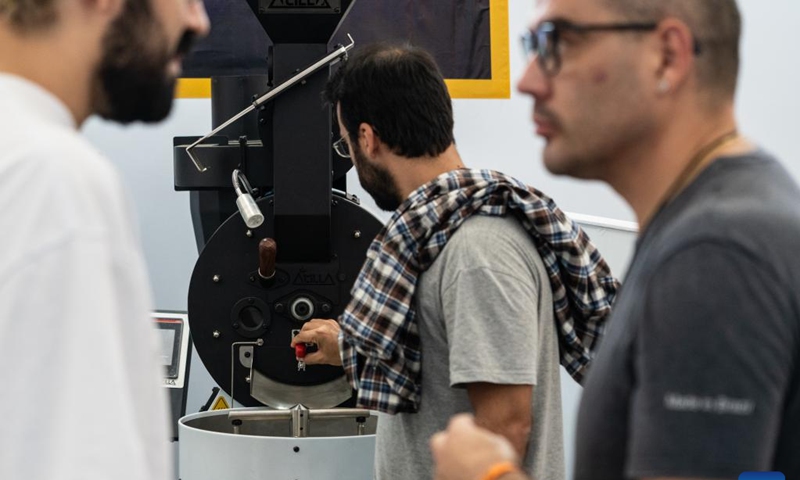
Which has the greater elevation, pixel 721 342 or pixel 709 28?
pixel 709 28

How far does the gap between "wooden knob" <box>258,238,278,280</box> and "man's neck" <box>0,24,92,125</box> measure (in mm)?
1221

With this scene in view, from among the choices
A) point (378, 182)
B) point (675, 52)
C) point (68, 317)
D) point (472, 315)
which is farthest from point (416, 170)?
point (68, 317)

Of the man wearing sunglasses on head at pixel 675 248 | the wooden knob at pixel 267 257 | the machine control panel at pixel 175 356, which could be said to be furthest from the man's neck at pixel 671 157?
the machine control panel at pixel 175 356

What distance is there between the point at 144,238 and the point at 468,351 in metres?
2.77

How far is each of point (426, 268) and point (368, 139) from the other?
33 cm

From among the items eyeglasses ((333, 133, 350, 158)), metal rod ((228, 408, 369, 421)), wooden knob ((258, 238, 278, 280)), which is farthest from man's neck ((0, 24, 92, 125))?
eyeglasses ((333, 133, 350, 158))

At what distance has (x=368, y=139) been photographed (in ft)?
6.36

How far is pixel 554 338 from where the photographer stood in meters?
1.77

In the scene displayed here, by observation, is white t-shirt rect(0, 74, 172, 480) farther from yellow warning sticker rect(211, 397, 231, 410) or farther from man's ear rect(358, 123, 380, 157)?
yellow warning sticker rect(211, 397, 231, 410)

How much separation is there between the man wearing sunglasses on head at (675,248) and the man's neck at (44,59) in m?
0.44

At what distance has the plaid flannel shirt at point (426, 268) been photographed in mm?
1700

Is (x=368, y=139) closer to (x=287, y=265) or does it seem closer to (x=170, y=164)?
(x=287, y=265)

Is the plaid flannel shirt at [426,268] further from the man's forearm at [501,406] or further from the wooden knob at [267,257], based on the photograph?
the wooden knob at [267,257]

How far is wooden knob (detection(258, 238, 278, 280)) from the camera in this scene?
2.21 meters
